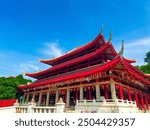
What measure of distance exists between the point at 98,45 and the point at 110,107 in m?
12.3

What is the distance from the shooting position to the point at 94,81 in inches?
679

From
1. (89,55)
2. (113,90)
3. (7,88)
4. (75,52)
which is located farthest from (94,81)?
(7,88)

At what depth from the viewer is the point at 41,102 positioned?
969 inches

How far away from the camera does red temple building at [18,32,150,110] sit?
15.8 meters

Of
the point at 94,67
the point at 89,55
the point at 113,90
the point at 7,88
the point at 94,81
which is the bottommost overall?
the point at 113,90

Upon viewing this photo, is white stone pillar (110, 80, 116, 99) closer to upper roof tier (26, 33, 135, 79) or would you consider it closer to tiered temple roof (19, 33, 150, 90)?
tiered temple roof (19, 33, 150, 90)

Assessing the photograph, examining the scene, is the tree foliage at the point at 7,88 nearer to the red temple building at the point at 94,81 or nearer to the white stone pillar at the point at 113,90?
the red temple building at the point at 94,81

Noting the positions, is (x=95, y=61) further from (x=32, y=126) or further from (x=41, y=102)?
(x=32, y=126)

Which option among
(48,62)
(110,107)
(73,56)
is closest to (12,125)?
(110,107)

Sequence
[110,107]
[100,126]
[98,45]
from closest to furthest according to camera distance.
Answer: [100,126], [110,107], [98,45]

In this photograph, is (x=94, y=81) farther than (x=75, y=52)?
No

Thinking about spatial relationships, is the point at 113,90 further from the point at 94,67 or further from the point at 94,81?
the point at 94,67

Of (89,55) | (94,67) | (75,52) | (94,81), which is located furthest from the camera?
(75,52)

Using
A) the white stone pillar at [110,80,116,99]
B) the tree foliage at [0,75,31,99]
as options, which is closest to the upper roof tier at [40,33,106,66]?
the tree foliage at [0,75,31,99]
